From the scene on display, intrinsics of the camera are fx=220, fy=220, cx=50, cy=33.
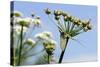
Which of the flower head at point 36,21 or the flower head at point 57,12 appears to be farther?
the flower head at point 57,12

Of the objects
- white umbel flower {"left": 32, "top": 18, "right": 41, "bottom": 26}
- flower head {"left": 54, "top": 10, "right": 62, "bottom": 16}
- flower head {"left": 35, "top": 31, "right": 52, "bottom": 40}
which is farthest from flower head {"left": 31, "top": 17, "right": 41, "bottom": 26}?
flower head {"left": 54, "top": 10, "right": 62, "bottom": 16}

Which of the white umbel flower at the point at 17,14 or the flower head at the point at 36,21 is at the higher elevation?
the white umbel flower at the point at 17,14

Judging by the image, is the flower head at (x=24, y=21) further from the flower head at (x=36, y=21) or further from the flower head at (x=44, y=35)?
the flower head at (x=44, y=35)

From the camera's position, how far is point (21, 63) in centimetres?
236

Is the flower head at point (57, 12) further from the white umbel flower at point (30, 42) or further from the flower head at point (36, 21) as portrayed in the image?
the white umbel flower at point (30, 42)

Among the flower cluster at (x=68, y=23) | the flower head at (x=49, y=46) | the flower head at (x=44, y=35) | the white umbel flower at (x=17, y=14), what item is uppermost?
the white umbel flower at (x=17, y=14)

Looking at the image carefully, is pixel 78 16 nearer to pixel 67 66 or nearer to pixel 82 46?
pixel 82 46

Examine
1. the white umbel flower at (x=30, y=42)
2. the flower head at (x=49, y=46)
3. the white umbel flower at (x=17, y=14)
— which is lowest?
the flower head at (x=49, y=46)

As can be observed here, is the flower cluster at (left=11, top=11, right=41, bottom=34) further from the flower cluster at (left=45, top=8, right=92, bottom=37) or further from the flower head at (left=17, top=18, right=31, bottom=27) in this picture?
the flower cluster at (left=45, top=8, right=92, bottom=37)

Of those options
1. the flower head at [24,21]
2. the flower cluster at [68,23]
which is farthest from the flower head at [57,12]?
the flower head at [24,21]

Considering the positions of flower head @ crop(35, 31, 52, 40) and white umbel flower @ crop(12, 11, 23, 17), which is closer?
white umbel flower @ crop(12, 11, 23, 17)

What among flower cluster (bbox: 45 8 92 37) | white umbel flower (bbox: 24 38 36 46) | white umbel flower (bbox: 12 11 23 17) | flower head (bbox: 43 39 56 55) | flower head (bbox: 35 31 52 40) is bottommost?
flower head (bbox: 43 39 56 55)

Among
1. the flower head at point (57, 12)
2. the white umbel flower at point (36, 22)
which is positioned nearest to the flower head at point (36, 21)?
the white umbel flower at point (36, 22)
